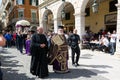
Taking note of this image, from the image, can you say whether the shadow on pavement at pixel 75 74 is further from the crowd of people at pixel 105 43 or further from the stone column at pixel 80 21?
the stone column at pixel 80 21

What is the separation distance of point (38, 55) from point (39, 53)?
8cm

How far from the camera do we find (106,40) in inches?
514

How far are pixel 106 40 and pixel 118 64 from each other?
409cm

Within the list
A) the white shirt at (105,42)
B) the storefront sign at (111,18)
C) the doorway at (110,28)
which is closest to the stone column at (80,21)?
the white shirt at (105,42)

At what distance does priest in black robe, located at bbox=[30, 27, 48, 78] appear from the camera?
6.88m

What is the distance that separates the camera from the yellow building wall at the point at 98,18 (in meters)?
18.2

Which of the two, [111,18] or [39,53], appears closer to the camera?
[39,53]

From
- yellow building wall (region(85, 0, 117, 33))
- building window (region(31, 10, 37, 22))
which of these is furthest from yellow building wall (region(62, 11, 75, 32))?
building window (region(31, 10, 37, 22))

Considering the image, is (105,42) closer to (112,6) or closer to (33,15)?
(112,6)

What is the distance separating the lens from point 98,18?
63.3 ft

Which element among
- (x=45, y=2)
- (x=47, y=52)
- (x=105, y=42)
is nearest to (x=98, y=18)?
(x=45, y=2)

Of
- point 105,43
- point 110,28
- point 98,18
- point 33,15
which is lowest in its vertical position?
point 105,43

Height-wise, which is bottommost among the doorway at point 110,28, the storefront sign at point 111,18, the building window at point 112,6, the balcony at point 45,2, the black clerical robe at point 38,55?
the black clerical robe at point 38,55

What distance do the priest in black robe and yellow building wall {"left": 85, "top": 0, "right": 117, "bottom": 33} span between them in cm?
1205
